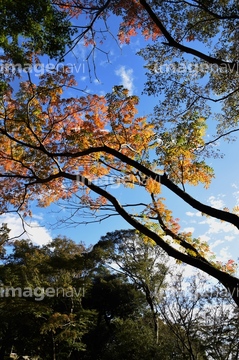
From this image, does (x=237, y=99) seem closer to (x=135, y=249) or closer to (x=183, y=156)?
(x=183, y=156)

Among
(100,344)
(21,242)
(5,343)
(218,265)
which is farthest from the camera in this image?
(21,242)

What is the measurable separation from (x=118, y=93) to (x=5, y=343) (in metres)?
13.2

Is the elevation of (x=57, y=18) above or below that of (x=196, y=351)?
above

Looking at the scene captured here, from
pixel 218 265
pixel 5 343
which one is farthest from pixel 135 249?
pixel 218 265

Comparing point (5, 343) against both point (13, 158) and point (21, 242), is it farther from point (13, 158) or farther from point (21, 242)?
point (13, 158)

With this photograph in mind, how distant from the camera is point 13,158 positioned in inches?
218

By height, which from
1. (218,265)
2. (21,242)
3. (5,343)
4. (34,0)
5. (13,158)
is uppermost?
(21,242)

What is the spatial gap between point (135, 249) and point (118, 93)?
12.6m

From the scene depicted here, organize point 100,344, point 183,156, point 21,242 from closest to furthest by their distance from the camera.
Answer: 1. point 183,156
2. point 100,344
3. point 21,242

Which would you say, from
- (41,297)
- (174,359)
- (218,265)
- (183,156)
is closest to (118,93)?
(183,156)

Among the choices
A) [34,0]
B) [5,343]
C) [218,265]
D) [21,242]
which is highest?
[21,242]

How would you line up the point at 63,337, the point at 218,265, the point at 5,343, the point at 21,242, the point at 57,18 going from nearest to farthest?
the point at 57,18 → the point at 218,265 → the point at 63,337 → the point at 5,343 → the point at 21,242

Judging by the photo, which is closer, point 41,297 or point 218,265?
point 218,265

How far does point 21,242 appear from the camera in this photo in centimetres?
1980
